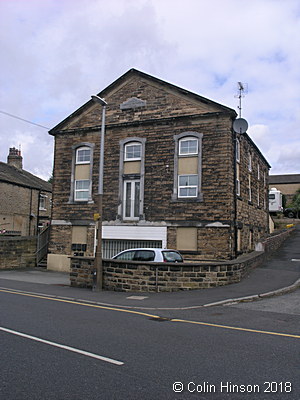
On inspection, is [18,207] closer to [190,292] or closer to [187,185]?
[187,185]

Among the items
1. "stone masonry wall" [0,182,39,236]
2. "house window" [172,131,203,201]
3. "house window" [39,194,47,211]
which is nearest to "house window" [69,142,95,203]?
"house window" [172,131,203,201]

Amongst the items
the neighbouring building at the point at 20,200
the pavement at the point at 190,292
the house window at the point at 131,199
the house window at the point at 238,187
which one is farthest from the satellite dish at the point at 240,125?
the neighbouring building at the point at 20,200

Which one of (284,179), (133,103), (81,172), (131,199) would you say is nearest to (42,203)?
(81,172)

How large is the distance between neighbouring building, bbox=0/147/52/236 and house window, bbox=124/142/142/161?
51.5 ft

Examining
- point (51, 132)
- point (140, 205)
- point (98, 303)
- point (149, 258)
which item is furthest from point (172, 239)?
point (51, 132)

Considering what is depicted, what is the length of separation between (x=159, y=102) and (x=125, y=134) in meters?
2.53

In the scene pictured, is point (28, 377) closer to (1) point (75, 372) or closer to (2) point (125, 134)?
(1) point (75, 372)

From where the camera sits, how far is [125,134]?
21703mm

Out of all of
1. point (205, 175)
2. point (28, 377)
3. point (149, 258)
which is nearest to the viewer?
point (28, 377)

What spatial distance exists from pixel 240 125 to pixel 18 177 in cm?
2453

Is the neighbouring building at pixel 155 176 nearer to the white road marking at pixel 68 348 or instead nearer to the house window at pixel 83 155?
the house window at pixel 83 155

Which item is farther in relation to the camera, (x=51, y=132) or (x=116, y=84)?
(x=51, y=132)

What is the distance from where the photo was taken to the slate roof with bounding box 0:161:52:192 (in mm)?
34397

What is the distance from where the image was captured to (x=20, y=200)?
35.2 m
